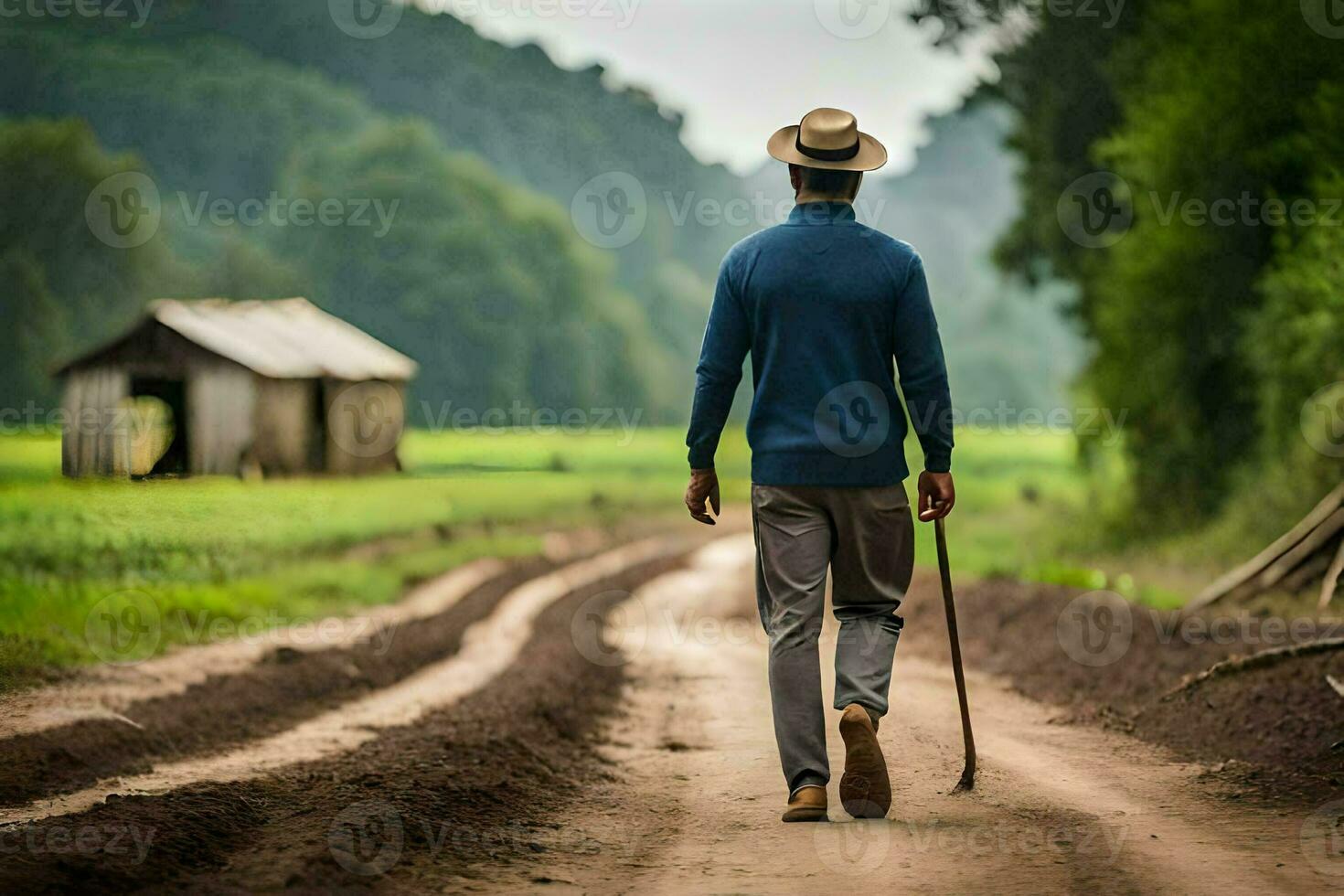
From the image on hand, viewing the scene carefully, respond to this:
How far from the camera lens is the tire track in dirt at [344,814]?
4.60m

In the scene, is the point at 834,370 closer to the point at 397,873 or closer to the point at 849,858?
the point at 849,858

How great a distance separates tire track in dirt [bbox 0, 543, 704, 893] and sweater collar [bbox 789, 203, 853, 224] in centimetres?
271

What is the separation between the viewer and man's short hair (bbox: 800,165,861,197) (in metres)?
6.07

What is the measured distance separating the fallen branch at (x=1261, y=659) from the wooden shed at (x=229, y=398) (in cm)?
970

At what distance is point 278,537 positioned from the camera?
1741 cm

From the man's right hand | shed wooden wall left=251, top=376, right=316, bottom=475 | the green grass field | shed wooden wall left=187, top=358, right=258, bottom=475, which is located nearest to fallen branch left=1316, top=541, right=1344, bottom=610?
the green grass field

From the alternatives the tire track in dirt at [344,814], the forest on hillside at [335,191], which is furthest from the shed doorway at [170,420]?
the tire track in dirt at [344,814]

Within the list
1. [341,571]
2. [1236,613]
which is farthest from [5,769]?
[341,571]

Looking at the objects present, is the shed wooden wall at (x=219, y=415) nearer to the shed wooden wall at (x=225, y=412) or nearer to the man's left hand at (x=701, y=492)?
the shed wooden wall at (x=225, y=412)

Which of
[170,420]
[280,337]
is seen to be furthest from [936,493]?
[280,337]

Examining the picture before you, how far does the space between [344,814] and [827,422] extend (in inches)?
95.3

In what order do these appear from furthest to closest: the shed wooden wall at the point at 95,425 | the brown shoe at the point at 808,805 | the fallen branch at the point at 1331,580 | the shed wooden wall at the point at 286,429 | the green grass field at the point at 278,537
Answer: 1. the shed wooden wall at the point at 286,429
2. the shed wooden wall at the point at 95,425
3. the green grass field at the point at 278,537
4. the fallen branch at the point at 1331,580
5. the brown shoe at the point at 808,805

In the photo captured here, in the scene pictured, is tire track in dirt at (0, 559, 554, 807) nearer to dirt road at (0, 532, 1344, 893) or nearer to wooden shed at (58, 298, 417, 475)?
dirt road at (0, 532, 1344, 893)

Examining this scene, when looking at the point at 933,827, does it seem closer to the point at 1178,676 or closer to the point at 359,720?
the point at 1178,676
